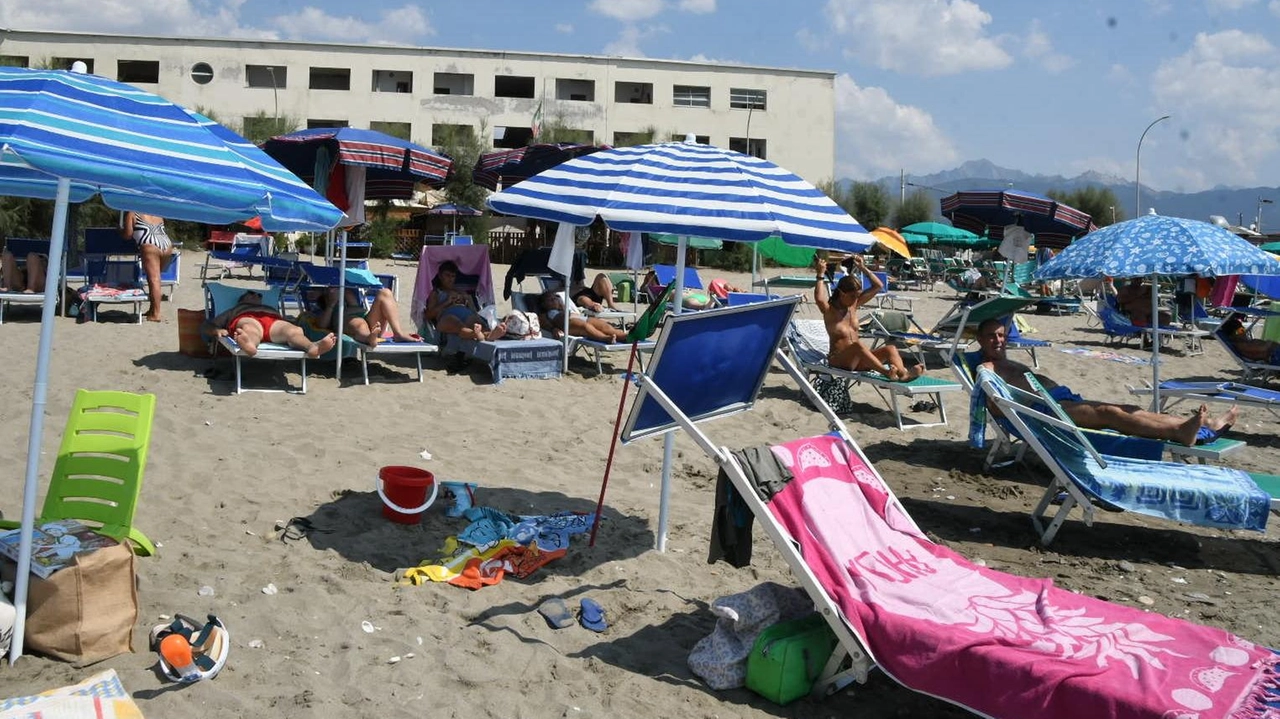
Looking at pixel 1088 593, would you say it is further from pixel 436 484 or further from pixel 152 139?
pixel 152 139

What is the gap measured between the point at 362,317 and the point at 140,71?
4226 centimetres

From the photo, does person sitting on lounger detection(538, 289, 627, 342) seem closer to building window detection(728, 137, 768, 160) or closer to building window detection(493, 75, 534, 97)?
building window detection(728, 137, 768, 160)

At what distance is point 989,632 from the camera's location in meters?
3.63

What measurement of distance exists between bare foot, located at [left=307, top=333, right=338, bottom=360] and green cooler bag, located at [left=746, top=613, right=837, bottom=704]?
5.65 metres

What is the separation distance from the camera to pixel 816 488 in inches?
169

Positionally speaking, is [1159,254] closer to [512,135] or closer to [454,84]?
[512,135]

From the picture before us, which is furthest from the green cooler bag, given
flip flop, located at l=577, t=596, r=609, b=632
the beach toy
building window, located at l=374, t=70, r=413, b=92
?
building window, located at l=374, t=70, r=413, b=92

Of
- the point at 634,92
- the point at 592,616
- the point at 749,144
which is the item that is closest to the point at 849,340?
the point at 592,616

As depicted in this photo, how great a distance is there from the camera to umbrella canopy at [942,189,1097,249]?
49.3 ft

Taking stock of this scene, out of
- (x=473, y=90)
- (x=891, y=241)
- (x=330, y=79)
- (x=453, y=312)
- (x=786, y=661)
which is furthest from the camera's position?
(x=330, y=79)

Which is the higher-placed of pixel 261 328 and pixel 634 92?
pixel 634 92

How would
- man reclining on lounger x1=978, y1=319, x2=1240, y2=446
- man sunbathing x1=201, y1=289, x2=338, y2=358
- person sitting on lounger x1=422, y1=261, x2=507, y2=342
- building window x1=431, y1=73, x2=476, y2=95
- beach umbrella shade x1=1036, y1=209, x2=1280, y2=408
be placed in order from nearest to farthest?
man reclining on lounger x1=978, y1=319, x2=1240, y2=446, beach umbrella shade x1=1036, y1=209, x2=1280, y2=408, man sunbathing x1=201, y1=289, x2=338, y2=358, person sitting on lounger x1=422, y1=261, x2=507, y2=342, building window x1=431, y1=73, x2=476, y2=95

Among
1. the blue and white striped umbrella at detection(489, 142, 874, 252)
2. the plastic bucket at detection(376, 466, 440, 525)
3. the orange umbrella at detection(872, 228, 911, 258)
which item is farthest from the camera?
the orange umbrella at detection(872, 228, 911, 258)

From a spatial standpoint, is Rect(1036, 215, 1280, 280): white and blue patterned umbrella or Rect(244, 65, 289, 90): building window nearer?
Rect(1036, 215, 1280, 280): white and blue patterned umbrella
